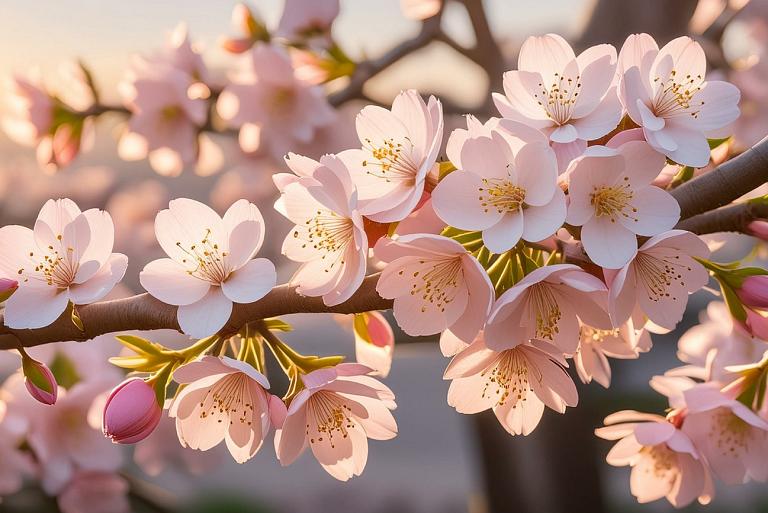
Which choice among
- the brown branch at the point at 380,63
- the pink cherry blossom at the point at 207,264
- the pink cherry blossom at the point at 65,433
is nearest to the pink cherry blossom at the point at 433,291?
the pink cherry blossom at the point at 207,264

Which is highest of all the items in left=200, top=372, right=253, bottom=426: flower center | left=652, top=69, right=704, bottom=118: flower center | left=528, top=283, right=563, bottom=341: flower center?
left=652, top=69, right=704, bottom=118: flower center

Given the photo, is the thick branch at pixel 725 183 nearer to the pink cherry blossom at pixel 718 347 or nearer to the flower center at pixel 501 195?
the flower center at pixel 501 195

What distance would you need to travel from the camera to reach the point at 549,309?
654 millimetres

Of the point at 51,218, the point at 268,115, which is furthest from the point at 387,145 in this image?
the point at 268,115

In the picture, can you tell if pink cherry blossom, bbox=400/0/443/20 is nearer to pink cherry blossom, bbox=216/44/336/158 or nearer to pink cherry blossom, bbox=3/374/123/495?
pink cherry blossom, bbox=216/44/336/158

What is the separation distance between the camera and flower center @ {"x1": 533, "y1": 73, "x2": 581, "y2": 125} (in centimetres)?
67

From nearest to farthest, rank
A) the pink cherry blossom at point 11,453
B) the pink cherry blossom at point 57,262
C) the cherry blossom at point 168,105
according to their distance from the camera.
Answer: the pink cherry blossom at point 57,262 < the pink cherry blossom at point 11,453 < the cherry blossom at point 168,105

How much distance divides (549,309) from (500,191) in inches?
4.0

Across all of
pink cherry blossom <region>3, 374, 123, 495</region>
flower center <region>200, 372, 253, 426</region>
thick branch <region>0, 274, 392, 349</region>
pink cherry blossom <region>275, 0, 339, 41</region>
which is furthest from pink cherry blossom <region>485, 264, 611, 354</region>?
pink cherry blossom <region>275, 0, 339, 41</region>

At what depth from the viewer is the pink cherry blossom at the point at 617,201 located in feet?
2.03

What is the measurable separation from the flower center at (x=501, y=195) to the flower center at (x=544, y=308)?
2.5 inches

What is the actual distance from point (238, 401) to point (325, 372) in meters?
0.09

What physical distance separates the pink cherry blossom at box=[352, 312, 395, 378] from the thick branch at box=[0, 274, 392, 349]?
188mm

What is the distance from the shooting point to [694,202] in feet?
2.22
